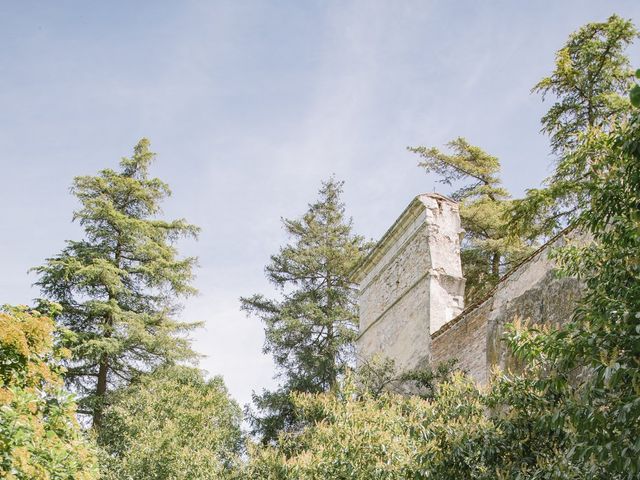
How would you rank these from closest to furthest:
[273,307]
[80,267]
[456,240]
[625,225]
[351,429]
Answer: [625,225] → [351,429] → [456,240] → [80,267] → [273,307]

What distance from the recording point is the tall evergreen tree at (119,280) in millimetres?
15562

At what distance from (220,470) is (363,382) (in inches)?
157

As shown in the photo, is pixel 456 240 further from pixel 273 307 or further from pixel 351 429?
pixel 273 307

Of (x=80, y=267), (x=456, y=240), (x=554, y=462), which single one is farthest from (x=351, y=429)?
(x=80, y=267)

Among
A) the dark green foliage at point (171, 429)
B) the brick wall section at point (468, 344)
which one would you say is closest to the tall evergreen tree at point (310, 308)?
the dark green foliage at point (171, 429)

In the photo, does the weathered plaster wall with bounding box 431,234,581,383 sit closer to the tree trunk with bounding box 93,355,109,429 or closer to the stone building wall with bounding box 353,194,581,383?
the stone building wall with bounding box 353,194,581,383

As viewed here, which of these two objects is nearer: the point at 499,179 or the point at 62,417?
the point at 62,417

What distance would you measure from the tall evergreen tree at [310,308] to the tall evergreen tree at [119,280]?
8.94ft

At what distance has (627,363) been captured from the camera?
3.51 metres

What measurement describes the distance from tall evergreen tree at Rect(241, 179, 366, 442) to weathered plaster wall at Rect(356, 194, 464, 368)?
3.23 metres

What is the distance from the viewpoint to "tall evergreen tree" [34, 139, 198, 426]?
51.1 feet

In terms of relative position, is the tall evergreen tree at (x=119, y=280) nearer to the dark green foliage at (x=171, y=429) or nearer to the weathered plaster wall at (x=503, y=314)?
the dark green foliage at (x=171, y=429)

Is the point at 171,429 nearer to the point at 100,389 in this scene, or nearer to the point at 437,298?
the point at 100,389

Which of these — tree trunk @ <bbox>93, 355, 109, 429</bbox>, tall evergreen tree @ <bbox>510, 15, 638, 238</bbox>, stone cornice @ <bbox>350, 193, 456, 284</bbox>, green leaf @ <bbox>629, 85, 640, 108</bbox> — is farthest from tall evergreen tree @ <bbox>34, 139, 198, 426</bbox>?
green leaf @ <bbox>629, 85, 640, 108</bbox>
